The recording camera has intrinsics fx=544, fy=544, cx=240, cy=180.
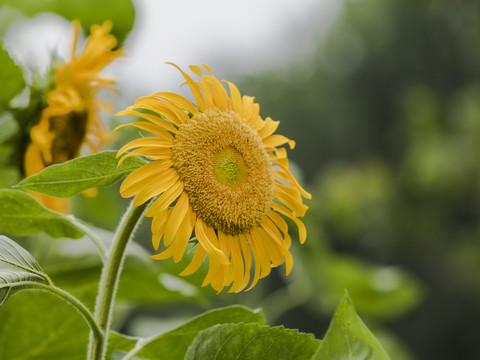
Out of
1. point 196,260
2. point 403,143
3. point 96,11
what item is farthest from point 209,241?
point 403,143

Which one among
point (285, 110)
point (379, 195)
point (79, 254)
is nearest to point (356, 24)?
point (285, 110)

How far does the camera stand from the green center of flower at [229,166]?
0.88 feet

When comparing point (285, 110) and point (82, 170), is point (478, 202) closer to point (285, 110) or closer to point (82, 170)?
point (285, 110)

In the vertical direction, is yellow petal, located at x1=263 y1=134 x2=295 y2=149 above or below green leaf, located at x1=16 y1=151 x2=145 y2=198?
above

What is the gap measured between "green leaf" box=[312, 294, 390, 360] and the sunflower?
0.15 feet

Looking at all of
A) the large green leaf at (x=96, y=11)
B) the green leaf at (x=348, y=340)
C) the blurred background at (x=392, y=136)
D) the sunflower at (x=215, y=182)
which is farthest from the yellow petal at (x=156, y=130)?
the blurred background at (x=392, y=136)

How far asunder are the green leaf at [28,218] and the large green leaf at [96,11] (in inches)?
12.6

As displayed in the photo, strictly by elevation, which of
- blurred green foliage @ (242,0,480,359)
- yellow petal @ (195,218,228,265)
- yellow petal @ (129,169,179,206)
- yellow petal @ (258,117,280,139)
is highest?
yellow petal @ (258,117,280,139)

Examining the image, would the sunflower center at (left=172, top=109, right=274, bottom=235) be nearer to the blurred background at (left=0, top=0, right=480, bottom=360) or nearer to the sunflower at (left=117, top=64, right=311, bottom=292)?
the sunflower at (left=117, top=64, right=311, bottom=292)

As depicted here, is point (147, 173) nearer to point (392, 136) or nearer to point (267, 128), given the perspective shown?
point (267, 128)

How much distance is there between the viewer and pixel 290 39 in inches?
221

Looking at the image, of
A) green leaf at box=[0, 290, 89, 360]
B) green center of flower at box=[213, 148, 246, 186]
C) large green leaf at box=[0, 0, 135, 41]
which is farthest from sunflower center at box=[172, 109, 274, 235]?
large green leaf at box=[0, 0, 135, 41]

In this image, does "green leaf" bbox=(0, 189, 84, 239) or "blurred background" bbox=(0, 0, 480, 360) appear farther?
"blurred background" bbox=(0, 0, 480, 360)

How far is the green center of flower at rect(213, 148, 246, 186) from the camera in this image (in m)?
0.27
